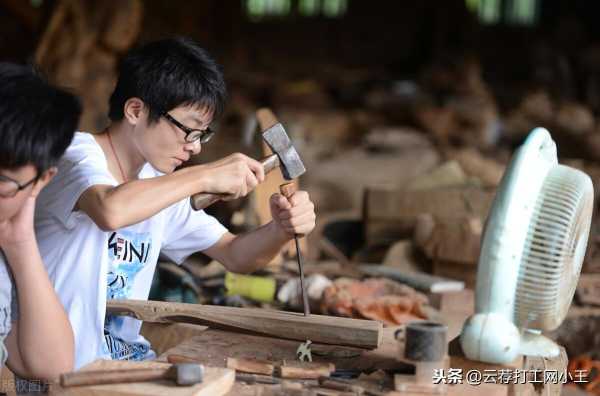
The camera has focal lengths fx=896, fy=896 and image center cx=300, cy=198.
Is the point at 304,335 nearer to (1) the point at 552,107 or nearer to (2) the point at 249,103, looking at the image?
(2) the point at 249,103

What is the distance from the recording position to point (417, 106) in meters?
13.5

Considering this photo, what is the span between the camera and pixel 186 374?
2043 millimetres

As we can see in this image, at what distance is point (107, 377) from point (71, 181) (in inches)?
29.6

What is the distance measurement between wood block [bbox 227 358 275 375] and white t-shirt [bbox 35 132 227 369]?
519 mm

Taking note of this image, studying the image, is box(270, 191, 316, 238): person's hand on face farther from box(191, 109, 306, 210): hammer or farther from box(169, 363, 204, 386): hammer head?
box(169, 363, 204, 386): hammer head

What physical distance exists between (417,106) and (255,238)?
35.1 feet

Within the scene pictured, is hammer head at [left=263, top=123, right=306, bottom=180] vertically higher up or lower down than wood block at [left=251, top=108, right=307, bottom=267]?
higher up

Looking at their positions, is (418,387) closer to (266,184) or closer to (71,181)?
(71,181)

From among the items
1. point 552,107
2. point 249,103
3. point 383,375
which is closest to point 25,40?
point 249,103

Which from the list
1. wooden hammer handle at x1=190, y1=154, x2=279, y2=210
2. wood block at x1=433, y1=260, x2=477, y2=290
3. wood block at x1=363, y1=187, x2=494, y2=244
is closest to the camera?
wooden hammer handle at x1=190, y1=154, x2=279, y2=210

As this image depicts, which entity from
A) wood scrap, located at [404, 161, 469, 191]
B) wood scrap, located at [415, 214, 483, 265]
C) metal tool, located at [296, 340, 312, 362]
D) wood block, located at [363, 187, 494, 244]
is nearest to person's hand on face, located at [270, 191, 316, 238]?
metal tool, located at [296, 340, 312, 362]

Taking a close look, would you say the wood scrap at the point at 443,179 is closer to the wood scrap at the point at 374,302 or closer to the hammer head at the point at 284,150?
the wood scrap at the point at 374,302

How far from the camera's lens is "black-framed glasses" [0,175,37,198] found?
2023 millimetres

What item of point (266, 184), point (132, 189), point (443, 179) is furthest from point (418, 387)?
point (443, 179)
